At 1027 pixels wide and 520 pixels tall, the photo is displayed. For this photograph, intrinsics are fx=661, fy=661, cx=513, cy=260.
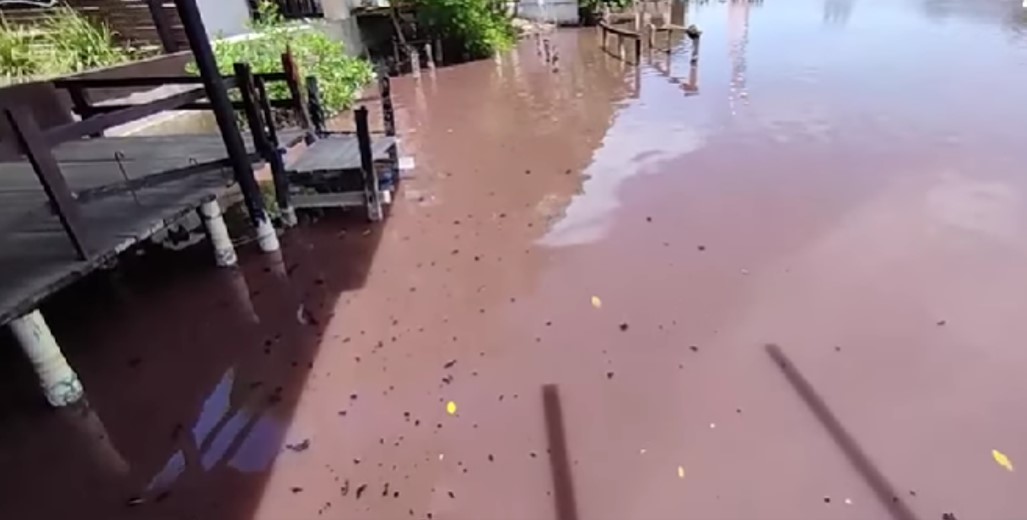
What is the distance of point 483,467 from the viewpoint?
10.2ft

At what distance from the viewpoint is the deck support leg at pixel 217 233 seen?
4.70m

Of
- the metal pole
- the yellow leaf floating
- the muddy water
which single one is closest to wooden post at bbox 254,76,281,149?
the metal pole

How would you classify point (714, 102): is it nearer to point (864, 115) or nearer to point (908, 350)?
point (864, 115)

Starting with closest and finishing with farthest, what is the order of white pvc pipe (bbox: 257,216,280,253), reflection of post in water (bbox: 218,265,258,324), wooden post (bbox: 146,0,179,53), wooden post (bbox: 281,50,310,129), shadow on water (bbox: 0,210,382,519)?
shadow on water (bbox: 0,210,382,519)
reflection of post in water (bbox: 218,265,258,324)
white pvc pipe (bbox: 257,216,280,253)
wooden post (bbox: 281,50,310,129)
wooden post (bbox: 146,0,179,53)

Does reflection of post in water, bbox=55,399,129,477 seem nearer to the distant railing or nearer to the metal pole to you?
the metal pole

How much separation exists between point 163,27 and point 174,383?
6427 mm

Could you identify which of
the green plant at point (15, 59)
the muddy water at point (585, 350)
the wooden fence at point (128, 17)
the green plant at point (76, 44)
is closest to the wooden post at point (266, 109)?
the muddy water at point (585, 350)

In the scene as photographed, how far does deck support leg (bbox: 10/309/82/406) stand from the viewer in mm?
3278

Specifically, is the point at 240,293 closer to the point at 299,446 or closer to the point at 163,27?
the point at 299,446

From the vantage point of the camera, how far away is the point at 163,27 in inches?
332

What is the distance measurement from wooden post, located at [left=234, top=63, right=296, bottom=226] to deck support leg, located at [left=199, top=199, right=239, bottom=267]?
56 centimetres

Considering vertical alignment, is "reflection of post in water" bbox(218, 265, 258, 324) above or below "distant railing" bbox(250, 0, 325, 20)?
below

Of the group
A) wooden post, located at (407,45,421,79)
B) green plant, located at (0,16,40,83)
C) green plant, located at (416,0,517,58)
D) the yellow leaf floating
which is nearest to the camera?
the yellow leaf floating

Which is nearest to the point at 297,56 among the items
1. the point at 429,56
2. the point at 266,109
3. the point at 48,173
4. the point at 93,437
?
the point at 429,56
